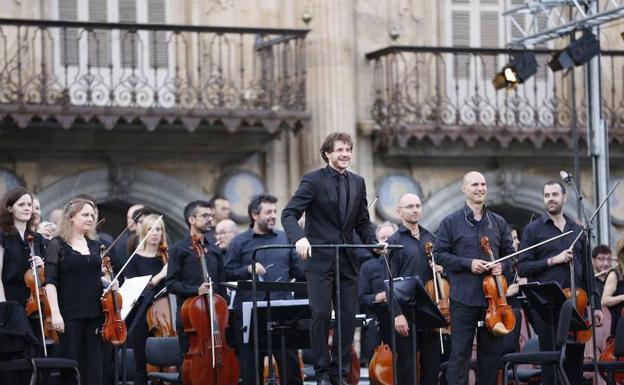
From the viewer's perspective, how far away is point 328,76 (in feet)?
76.3

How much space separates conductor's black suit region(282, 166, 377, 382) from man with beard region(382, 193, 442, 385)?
1427 mm

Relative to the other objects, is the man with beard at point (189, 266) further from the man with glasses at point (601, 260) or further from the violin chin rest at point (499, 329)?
the man with glasses at point (601, 260)

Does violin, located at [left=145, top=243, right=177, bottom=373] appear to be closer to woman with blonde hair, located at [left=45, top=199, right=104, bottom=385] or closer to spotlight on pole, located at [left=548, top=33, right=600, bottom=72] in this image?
woman with blonde hair, located at [left=45, top=199, right=104, bottom=385]

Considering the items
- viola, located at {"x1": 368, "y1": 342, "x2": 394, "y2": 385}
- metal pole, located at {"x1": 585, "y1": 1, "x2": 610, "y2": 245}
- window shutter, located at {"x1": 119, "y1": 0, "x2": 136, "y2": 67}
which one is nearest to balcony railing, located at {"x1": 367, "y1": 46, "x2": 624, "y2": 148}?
metal pole, located at {"x1": 585, "y1": 1, "x2": 610, "y2": 245}

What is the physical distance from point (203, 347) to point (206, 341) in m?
0.06

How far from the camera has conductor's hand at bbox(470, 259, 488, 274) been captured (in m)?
14.1

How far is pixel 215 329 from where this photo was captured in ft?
50.8

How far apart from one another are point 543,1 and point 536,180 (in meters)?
4.52

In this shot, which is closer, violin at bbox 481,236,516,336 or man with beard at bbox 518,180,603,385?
violin at bbox 481,236,516,336

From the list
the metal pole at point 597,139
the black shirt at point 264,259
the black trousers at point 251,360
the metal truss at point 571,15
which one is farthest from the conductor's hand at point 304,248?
the metal pole at point 597,139

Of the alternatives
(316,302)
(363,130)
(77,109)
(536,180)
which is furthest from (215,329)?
(536,180)

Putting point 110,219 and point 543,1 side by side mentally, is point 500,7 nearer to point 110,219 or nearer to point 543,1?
point 543,1

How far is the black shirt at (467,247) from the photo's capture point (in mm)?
14273

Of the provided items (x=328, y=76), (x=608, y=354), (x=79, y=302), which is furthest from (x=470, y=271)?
(x=328, y=76)
